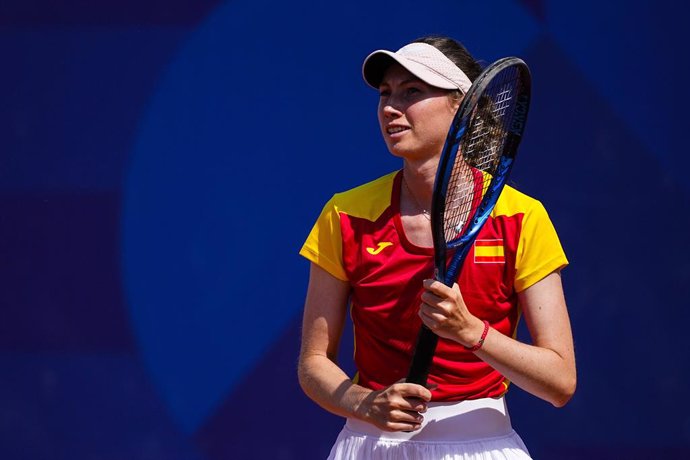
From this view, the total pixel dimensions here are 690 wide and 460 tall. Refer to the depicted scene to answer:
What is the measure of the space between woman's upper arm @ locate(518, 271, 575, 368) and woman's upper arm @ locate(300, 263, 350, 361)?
0.42m

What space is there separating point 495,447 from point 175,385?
149 cm

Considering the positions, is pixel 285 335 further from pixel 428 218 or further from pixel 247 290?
pixel 428 218

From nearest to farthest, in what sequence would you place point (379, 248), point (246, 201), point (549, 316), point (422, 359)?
point (422, 359) < point (549, 316) < point (379, 248) < point (246, 201)

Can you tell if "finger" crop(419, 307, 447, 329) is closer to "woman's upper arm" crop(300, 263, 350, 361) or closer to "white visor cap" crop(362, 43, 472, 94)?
"woman's upper arm" crop(300, 263, 350, 361)

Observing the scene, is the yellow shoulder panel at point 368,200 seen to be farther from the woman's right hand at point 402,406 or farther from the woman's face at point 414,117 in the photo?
the woman's right hand at point 402,406

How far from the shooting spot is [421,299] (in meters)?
2.43

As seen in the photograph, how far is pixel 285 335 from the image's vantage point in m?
3.68

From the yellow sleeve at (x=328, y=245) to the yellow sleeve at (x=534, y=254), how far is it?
1.32 feet

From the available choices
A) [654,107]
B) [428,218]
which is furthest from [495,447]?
[654,107]

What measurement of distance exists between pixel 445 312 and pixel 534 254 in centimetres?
34

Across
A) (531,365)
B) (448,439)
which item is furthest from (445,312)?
(448,439)

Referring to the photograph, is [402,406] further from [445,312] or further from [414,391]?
[445,312]

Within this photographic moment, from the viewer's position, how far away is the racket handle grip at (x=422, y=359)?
93.4 inches

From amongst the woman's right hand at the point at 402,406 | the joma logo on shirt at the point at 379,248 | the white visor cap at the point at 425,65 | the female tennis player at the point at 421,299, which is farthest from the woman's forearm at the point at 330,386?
the white visor cap at the point at 425,65
